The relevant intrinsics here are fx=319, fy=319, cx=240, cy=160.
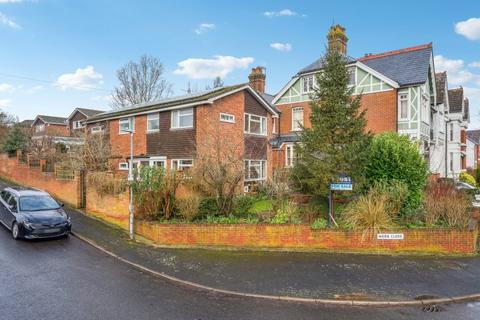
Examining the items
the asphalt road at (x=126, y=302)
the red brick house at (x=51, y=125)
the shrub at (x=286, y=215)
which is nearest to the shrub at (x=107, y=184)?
the asphalt road at (x=126, y=302)

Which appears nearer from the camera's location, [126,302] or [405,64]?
[126,302]

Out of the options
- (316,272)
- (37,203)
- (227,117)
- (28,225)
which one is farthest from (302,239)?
(227,117)

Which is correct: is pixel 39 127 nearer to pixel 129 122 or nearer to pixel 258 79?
pixel 129 122

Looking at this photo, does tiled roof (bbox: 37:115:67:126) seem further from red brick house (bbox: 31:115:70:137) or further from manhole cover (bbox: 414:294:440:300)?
manhole cover (bbox: 414:294:440:300)

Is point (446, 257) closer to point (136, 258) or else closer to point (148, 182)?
point (136, 258)

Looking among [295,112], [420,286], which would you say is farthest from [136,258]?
[295,112]

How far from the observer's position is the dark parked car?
1047cm

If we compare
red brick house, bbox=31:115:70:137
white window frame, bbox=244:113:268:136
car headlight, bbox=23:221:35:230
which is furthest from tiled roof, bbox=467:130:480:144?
red brick house, bbox=31:115:70:137

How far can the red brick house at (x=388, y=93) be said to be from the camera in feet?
66.8

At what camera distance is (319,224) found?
10.2 m

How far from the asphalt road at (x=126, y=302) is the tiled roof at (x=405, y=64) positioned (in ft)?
57.4

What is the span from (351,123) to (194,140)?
9.00 metres

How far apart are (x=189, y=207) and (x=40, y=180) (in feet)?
45.7

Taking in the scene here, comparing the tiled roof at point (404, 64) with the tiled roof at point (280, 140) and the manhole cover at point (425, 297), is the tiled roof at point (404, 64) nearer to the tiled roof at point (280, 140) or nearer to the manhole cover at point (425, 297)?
the tiled roof at point (280, 140)
